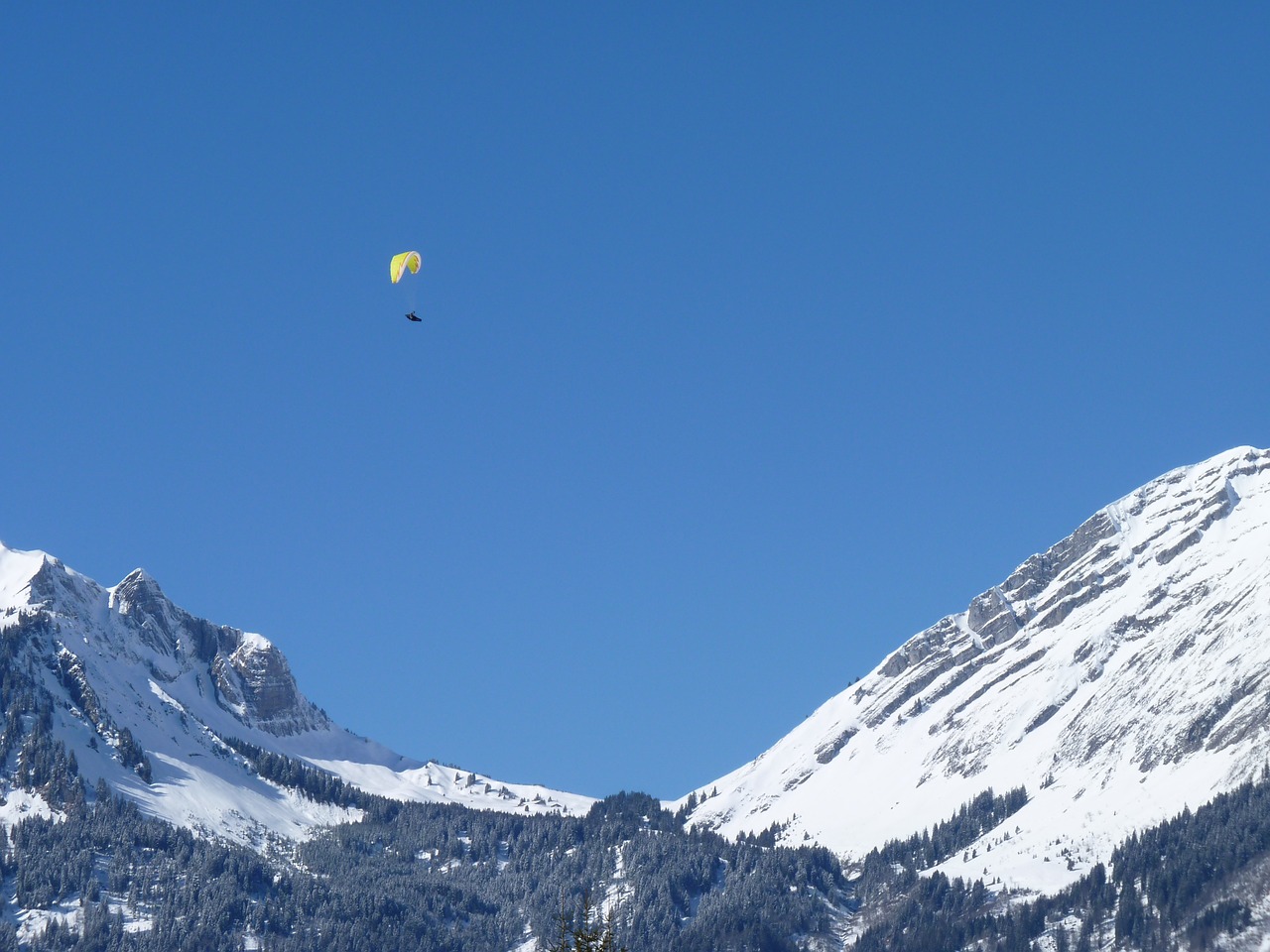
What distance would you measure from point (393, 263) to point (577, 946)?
10317cm

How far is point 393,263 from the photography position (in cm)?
19975

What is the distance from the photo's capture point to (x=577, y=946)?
110 metres

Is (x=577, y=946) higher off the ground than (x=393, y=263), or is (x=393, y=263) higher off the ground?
(x=393, y=263)

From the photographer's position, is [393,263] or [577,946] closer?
[577,946]
